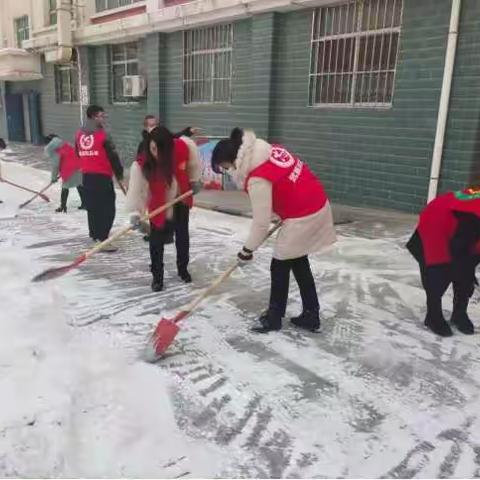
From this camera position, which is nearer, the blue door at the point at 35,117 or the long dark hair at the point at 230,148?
the long dark hair at the point at 230,148

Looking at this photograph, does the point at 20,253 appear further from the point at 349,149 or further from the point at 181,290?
the point at 349,149

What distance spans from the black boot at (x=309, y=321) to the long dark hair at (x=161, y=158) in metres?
1.58

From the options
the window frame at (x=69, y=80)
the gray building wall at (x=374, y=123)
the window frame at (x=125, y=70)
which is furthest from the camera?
the window frame at (x=69, y=80)

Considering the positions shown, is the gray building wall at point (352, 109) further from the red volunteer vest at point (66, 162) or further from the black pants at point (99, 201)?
the black pants at point (99, 201)

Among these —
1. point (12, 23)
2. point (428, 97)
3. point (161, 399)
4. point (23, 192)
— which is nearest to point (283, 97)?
point (428, 97)

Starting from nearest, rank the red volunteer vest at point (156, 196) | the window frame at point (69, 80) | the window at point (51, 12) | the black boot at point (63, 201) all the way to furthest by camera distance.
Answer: the red volunteer vest at point (156, 196) < the black boot at point (63, 201) < the window frame at point (69, 80) < the window at point (51, 12)

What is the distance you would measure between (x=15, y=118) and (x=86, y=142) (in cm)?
1616

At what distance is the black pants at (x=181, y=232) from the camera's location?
4414 millimetres

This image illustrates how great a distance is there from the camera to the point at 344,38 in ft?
25.8

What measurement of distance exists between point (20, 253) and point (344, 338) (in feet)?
12.4

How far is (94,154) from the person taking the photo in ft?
17.7

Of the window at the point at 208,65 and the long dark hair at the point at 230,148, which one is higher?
the window at the point at 208,65

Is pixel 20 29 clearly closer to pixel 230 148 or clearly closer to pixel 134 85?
pixel 134 85

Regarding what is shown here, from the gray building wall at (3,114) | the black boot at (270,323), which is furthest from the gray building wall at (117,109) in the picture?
the black boot at (270,323)
